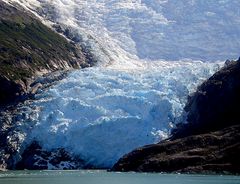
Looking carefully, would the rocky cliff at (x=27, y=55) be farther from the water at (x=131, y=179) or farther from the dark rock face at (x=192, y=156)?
the water at (x=131, y=179)

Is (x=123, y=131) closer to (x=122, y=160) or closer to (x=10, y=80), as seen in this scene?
(x=122, y=160)

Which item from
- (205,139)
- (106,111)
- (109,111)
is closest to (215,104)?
(205,139)

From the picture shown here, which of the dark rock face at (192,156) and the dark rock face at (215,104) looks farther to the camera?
the dark rock face at (215,104)

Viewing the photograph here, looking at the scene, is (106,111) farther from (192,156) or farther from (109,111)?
(192,156)

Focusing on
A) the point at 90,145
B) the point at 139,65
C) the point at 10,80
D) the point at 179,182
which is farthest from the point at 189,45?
the point at 179,182

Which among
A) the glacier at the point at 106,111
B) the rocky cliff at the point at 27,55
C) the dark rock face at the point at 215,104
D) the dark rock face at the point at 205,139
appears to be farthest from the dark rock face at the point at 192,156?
the rocky cliff at the point at 27,55
